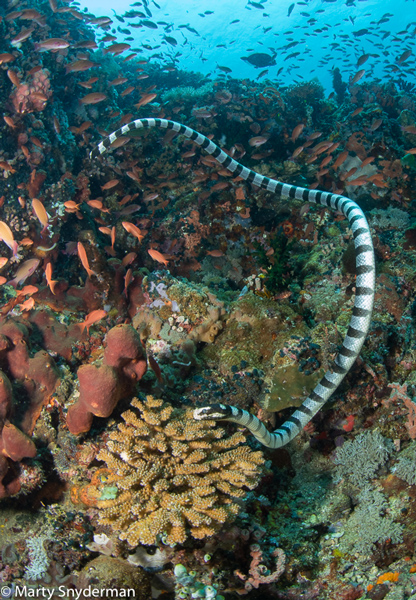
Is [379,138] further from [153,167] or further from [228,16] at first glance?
[228,16]

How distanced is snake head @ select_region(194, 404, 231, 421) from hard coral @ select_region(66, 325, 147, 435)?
671mm

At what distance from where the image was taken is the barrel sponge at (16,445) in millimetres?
2566

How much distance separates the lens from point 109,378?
240 cm

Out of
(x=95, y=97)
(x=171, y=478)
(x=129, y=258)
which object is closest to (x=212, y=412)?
(x=171, y=478)

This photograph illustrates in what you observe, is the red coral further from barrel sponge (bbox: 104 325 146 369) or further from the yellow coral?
the yellow coral

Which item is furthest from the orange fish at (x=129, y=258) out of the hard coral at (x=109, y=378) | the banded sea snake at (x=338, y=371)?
the banded sea snake at (x=338, y=371)

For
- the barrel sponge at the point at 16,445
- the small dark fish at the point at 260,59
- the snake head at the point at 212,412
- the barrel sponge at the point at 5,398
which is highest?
the small dark fish at the point at 260,59

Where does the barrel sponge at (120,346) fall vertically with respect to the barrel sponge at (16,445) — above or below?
above

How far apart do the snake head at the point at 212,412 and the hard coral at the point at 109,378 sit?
0.67 metres

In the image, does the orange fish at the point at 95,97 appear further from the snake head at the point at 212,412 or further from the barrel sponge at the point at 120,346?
the snake head at the point at 212,412

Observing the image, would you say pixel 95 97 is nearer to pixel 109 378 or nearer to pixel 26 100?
pixel 26 100

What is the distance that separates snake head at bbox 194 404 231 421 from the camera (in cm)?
239

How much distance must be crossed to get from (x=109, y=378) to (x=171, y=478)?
0.84 meters

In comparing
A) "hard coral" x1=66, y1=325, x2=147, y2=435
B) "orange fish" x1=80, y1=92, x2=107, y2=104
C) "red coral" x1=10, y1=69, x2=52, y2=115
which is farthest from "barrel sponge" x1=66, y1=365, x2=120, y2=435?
"red coral" x1=10, y1=69, x2=52, y2=115
